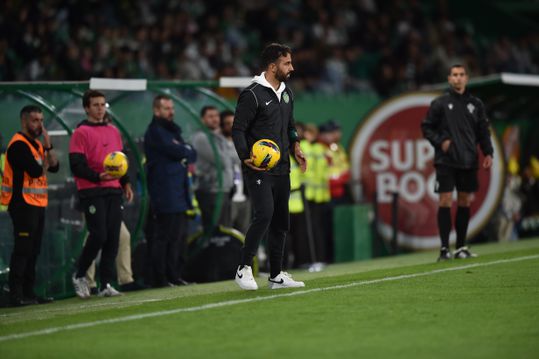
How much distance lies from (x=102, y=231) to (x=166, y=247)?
165 cm

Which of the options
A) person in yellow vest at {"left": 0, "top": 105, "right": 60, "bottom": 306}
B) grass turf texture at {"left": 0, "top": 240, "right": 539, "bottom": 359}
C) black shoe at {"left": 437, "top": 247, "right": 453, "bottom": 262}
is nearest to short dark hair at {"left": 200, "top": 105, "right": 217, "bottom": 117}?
person in yellow vest at {"left": 0, "top": 105, "right": 60, "bottom": 306}

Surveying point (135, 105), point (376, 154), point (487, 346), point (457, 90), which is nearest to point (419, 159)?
point (376, 154)

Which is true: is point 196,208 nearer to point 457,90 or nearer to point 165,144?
point 165,144

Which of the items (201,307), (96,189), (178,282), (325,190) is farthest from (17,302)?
(325,190)

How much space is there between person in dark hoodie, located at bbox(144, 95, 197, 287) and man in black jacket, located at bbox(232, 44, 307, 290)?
270 centimetres

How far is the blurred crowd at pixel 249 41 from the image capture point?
16.7 meters

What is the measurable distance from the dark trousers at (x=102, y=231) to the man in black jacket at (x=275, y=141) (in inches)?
73.0

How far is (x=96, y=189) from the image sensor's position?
11.0m

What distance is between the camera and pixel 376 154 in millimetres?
17062

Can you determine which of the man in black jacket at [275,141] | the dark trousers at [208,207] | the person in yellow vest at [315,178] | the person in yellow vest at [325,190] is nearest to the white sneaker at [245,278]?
the man in black jacket at [275,141]

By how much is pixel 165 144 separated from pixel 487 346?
20.5ft

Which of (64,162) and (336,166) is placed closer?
(64,162)

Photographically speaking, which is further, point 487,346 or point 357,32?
point 357,32

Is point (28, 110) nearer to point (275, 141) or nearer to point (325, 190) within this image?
point (275, 141)
